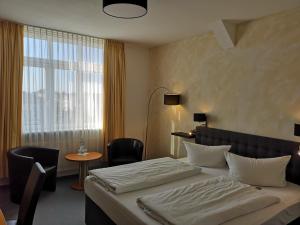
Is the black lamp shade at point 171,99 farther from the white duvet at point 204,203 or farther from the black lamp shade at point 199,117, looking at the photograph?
the white duvet at point 204,203

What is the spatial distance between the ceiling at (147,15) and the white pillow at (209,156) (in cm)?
195

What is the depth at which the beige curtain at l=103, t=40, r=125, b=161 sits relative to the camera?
4.92 meters

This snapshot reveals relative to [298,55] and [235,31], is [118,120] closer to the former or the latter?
[235,31]

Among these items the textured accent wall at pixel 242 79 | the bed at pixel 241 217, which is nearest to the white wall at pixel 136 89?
the textured accent wall at pixel 242 79

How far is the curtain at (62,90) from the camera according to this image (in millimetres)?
4152

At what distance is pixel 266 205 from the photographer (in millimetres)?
2254

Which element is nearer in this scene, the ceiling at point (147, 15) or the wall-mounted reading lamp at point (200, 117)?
the ceiling at point (147, 15)

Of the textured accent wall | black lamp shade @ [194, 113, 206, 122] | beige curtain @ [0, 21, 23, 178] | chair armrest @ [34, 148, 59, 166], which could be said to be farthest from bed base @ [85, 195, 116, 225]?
the textured accent wall

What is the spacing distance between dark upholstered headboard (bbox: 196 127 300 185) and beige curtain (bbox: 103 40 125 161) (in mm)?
1821

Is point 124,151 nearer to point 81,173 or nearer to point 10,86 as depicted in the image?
point 81,173

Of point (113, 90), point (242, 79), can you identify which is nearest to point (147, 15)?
point (242, 79)

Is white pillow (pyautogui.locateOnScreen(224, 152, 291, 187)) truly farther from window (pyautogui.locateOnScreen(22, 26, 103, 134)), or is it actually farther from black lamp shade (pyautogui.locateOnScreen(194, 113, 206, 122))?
window (pyautogui.locateOnScreen(22, 26, 103, 134))

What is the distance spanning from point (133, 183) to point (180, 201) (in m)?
0.63

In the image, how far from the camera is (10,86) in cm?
392
